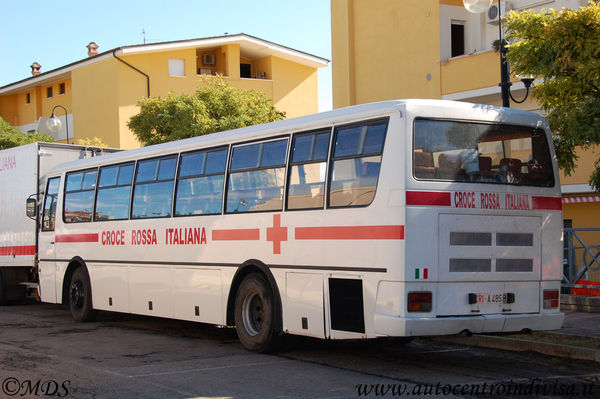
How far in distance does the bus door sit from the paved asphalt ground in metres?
2.99

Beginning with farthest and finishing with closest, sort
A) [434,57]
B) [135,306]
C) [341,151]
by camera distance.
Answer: [434,57]
[135,306]
[341,151]

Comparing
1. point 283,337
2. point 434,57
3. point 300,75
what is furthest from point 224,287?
point 300,75

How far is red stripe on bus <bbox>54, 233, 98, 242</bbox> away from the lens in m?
15.1

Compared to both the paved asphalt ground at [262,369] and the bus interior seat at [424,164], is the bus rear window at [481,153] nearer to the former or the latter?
the bus interior seat at [424,164]

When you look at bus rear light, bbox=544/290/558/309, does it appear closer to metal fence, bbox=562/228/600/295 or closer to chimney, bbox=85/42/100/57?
metal fence, bbox=562/228/600/295

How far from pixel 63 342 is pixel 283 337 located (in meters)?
3.79

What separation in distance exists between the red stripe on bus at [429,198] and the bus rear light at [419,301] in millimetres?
1023

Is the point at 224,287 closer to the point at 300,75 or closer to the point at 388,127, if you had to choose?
the point at 388,127

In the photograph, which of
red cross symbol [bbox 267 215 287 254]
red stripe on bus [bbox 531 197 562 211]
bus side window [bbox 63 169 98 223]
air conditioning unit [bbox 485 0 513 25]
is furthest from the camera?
air conditioning unit [bbox 485 0 513 25]

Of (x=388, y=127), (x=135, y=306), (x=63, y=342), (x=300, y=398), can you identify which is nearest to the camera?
(x=300, y=398)

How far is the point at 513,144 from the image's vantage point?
9.88 metres

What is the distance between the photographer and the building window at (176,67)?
43.8m

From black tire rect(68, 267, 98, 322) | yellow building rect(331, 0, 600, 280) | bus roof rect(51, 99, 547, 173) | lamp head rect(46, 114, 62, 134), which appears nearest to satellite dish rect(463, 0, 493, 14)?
bus roof rect(51, 99, 547, 173)

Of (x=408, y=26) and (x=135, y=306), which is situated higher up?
(x=408, y=26)
